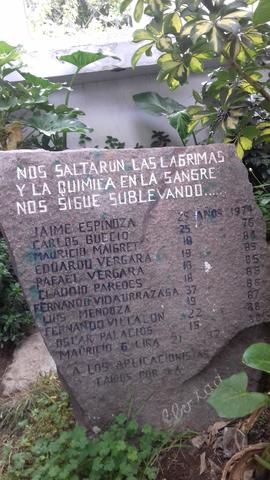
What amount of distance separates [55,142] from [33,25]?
1688 millimetres

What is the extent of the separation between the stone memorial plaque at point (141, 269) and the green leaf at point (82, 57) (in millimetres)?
2100

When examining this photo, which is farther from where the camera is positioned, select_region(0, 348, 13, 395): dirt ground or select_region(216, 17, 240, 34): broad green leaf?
select_region(0, 348, 13, 395): dirt ground

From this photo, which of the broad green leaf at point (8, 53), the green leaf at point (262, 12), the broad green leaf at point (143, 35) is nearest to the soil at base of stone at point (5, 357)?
the broad green leaf at point (143, 35)

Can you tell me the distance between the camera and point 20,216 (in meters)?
2.07

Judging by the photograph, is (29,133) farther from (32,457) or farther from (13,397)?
(32,457)

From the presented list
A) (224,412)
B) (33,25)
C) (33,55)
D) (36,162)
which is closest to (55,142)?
(33,55)

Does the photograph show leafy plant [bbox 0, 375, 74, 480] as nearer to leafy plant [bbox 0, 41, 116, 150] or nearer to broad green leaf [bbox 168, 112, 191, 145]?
leafy plant [bbox 0, 41, 116, 150]

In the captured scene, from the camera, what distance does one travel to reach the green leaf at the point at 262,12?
1653mm

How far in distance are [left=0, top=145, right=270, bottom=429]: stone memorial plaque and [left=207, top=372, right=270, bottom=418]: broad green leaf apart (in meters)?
0.52

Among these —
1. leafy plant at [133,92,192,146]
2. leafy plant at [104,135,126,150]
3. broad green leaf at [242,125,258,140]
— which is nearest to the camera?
broad green leaf at [242,125,258,140]

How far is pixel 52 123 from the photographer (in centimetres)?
384

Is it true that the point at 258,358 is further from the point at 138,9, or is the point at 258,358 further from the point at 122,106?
the point at 122,106

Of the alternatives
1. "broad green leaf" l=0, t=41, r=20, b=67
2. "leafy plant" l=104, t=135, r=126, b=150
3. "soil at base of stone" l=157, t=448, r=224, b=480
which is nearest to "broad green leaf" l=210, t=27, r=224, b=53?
"soil at base of stone" l=157, t=448, r=224, b=480

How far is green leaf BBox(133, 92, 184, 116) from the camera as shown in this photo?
4.38 m
